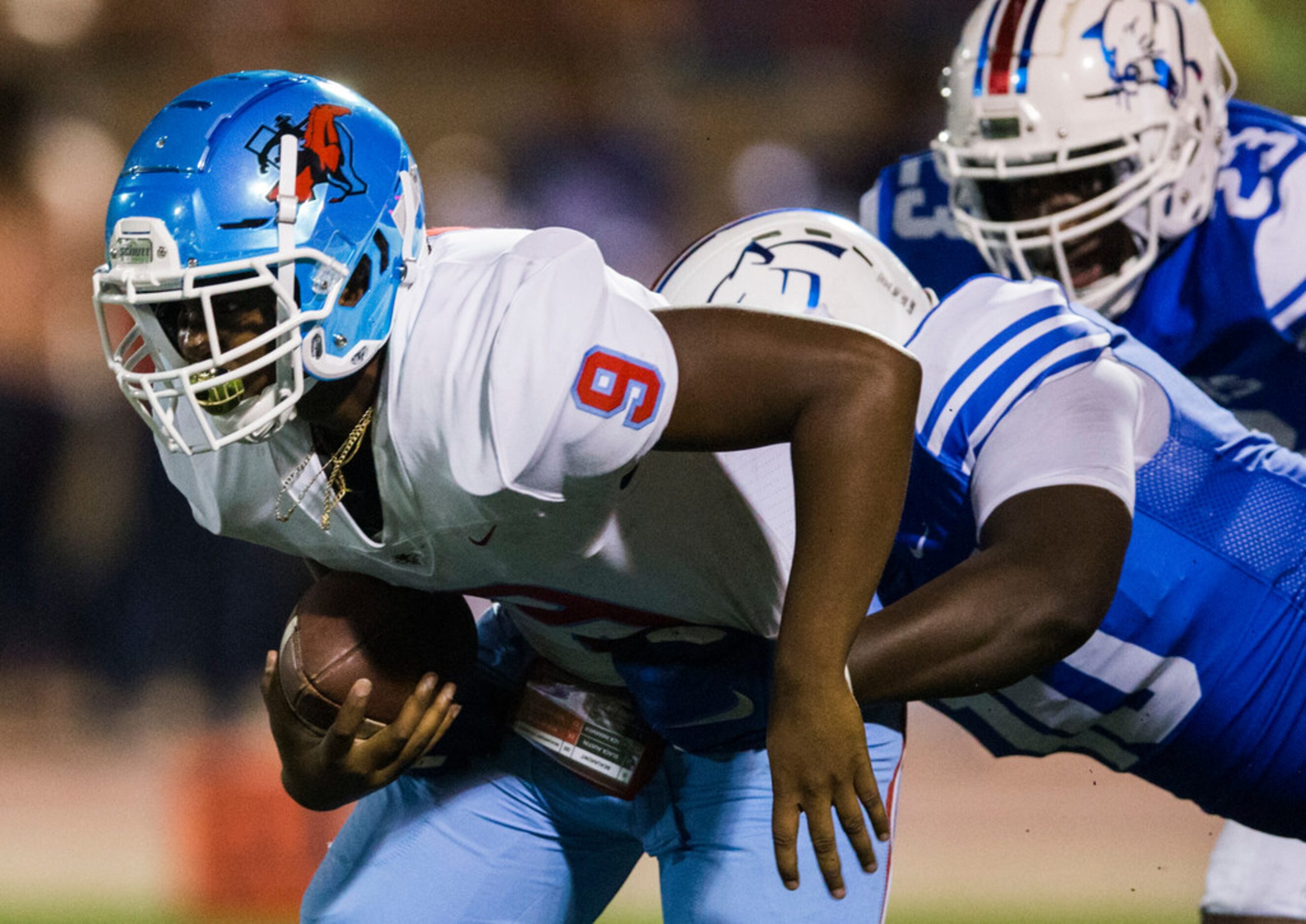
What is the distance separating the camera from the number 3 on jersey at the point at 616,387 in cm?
142

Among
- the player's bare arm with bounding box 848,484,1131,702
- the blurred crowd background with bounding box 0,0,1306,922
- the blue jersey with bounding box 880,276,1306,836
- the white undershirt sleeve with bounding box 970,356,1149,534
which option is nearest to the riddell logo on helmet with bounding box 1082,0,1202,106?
the blue jersey with bounding box 880,276,1306,836

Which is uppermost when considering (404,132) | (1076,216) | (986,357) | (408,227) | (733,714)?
(408,227)

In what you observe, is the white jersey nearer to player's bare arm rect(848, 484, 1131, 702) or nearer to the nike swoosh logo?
the nike swoosh logo

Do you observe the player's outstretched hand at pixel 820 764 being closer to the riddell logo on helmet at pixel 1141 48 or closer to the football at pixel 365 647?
the football at pixel 365 647

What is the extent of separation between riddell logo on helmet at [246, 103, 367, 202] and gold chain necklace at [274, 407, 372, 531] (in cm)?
23

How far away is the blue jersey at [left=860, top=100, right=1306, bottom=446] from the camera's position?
269 centimetres

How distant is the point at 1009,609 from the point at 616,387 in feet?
1.59

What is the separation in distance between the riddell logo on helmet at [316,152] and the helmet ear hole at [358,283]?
0.07 meters

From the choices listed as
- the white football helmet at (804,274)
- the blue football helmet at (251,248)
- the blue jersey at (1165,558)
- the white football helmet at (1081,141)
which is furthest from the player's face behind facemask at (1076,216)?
the blue football helmet at (251,248)

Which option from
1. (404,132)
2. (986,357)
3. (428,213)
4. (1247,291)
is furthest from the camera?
(404,132)

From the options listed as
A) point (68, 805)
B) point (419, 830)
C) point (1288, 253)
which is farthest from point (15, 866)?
point (1288, 253)

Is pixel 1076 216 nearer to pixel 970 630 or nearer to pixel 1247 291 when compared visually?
Result: pixel 1247 291

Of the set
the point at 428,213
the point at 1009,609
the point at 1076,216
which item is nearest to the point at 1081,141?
the point at 1076,216

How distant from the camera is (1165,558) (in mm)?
1786
